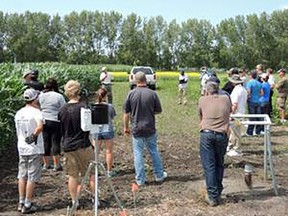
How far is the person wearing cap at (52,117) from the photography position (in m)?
9.36

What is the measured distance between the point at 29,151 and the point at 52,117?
234 centimetres

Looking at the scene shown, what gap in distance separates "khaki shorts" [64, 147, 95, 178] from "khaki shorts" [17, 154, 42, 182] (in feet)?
1.55

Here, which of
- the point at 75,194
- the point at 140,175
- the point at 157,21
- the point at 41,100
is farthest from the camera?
the point at 157,21

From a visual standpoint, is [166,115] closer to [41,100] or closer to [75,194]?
[41,100]

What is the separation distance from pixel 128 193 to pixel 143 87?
1783 mm

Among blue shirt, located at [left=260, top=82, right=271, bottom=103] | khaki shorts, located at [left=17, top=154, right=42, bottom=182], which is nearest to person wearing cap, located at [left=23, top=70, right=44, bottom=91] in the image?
khaki shorts, located at [left=17, top=154, right=42, bottom=182]

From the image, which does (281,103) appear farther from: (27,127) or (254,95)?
(27,127)

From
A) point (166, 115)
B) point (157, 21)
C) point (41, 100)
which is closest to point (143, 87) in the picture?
point (41, 100)

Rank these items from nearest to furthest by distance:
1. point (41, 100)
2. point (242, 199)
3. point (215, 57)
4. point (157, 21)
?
point (242, 199) < point (41, 100) < point (215, 57) < point (157, 21)

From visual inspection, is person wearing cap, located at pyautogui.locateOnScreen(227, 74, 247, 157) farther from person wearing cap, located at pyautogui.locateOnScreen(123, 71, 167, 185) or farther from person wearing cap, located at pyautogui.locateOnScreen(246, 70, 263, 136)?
person wearing cap, located at pyautogui.locateOnScreen(123, 71, 167, 185)

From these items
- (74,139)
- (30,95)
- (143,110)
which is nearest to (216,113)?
(143,110)

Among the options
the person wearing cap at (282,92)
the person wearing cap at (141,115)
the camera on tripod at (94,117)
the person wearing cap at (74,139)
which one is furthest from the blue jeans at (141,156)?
the person wearing cap at (282,92)

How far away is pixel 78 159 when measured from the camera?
278 inches

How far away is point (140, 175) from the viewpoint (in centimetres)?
850
